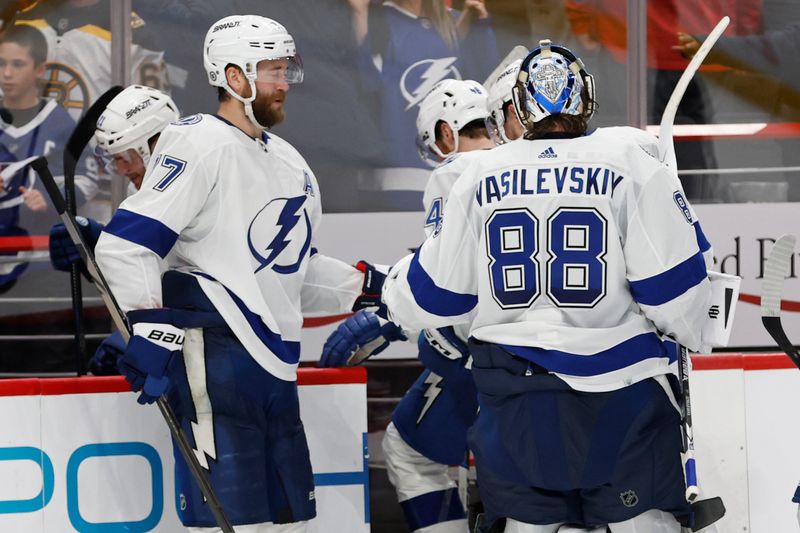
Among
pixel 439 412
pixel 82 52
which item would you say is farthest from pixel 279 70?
pixel 82 52

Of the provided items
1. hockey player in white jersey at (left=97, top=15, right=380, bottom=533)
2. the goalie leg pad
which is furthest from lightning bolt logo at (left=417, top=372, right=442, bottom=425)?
hockey player in white jersey at (left=97, top=15, right=380, bottom=533)

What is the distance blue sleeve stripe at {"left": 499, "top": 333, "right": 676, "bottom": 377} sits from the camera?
99.7 inches

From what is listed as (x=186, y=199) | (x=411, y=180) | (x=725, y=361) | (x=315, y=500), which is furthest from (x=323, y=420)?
(x=411, y=180)

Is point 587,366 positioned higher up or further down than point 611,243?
further down

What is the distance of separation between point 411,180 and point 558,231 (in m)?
2.47

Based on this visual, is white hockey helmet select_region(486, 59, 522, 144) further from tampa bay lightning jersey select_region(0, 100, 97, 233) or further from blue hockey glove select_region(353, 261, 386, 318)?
tampa bay lightning jersey select_region(0, 100, 97, 233)

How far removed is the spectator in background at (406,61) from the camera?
494cm

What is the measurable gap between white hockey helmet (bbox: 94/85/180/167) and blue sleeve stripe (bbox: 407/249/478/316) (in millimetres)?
1215

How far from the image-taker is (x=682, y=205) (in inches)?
101

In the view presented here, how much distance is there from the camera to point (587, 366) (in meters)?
2.53

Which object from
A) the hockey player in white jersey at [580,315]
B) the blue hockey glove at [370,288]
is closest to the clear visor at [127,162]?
the blue hockey glove at [370,288]

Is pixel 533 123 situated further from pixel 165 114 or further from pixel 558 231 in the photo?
pixel 165 114

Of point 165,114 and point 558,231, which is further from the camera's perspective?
point 165,114

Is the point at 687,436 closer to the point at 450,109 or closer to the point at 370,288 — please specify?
the point at 370,288
